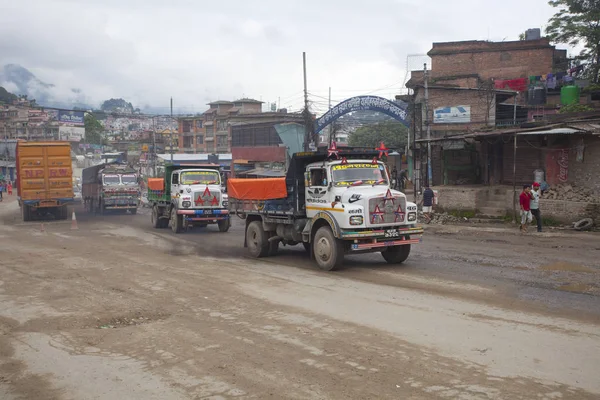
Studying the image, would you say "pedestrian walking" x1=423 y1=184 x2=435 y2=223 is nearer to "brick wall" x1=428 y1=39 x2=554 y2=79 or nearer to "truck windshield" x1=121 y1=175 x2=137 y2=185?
"truck windshield" x1=121 y1=175 x2=137 y2=185

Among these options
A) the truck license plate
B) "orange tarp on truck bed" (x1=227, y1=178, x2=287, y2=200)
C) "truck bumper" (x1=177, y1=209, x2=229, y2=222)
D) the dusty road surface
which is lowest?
the dusty road surface

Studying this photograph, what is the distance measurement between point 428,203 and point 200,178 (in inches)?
372

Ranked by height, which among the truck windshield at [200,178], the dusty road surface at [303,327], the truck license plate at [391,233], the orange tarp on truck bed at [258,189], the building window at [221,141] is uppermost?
the building window at [221,141]

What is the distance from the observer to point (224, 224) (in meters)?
21.9

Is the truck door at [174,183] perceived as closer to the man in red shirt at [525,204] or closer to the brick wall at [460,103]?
the man in red shirt at [525,204]

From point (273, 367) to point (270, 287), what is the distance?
4.57 meters

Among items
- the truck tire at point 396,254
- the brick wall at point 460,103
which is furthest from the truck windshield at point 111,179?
the truck tire at point 396,254

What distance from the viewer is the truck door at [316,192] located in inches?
506

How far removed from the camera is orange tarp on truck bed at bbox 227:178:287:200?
46.4ft

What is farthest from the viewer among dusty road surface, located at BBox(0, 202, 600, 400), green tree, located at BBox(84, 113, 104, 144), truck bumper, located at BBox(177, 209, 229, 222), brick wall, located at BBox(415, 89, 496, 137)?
green tree, located at BBox(84, 113, 104, 144)

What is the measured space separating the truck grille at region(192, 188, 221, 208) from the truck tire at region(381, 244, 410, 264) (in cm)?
973

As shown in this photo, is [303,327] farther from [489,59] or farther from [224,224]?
[489,59]

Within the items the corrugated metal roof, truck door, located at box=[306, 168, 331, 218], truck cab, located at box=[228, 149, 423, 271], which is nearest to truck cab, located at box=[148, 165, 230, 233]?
truck cab, located at box=[228, 149, 423, 271]

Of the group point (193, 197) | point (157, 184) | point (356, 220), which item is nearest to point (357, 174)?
point (356, 220)
